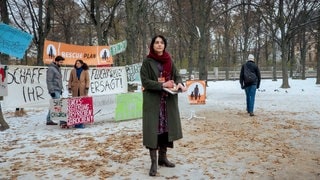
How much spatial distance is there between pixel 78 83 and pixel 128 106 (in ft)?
5.04

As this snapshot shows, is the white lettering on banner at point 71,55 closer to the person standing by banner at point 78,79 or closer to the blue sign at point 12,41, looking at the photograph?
the person standing by banner at point 78,79

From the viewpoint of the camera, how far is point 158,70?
16.2 feet

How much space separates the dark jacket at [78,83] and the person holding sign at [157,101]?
462cm

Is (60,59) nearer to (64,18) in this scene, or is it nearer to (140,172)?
(140,172)

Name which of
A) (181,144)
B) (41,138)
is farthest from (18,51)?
(181,144)

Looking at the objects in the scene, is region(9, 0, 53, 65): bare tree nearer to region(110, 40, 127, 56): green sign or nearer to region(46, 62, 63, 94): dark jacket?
region(110, 40, 127, 56): green sign

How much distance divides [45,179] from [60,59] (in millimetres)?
4994

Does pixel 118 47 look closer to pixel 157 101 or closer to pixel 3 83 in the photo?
pixel 3 83

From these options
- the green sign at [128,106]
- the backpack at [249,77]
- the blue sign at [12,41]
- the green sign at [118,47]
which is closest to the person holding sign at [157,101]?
the blue sign at [12,41]

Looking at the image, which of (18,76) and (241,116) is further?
(241,116)

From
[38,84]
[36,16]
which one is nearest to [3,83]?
[38,84]

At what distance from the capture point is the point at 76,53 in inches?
445

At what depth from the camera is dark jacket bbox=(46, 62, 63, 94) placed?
9.16 metres

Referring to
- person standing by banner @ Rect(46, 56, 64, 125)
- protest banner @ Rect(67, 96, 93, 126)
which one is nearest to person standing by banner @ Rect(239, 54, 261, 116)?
protest banner @ Rect(67, 96, 93, 126)
